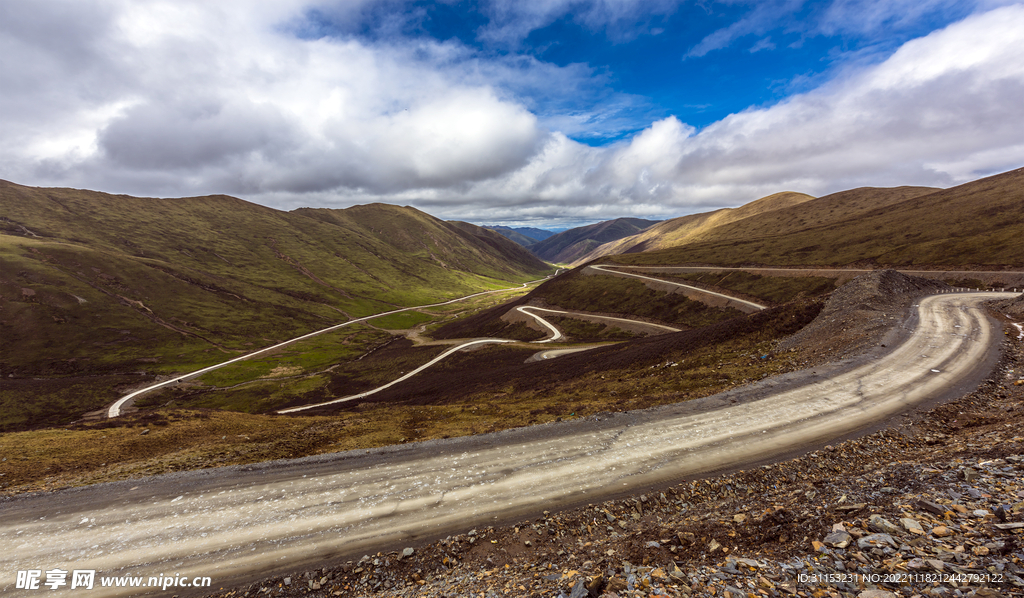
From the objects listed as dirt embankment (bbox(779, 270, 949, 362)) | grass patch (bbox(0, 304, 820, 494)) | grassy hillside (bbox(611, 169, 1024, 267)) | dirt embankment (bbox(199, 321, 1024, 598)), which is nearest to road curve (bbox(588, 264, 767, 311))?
grassy hillside (bbox(611, 169, 1024, 267))

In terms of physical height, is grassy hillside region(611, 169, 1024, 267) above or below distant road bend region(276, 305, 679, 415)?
above

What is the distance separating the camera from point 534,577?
10.7 metres

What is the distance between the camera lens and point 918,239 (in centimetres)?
11612

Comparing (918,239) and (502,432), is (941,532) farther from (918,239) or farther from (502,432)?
(918,239)

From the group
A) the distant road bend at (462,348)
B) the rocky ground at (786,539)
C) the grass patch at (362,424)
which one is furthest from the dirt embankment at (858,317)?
the distant road bend at (462,348)

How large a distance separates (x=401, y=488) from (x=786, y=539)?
15187 millimetres

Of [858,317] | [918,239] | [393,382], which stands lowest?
[393,382]

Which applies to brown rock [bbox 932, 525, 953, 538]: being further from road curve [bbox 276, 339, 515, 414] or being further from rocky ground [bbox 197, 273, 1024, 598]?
road curve [bbox 276, 339, 515, 414]

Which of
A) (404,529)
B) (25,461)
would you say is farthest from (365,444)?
(25,461)

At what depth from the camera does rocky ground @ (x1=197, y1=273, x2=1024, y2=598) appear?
745 centimetres

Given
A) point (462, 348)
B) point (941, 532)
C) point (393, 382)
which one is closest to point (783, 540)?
point (941, 532)

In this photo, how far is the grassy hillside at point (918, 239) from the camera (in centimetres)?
9262

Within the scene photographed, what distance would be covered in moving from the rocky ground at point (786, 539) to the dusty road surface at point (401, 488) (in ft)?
4.14

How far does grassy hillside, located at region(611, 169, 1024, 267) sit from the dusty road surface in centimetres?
10882
